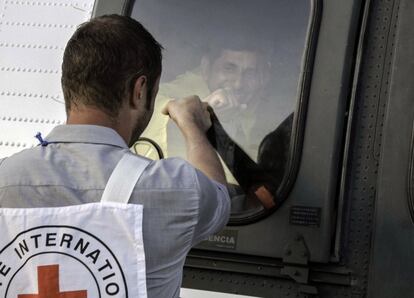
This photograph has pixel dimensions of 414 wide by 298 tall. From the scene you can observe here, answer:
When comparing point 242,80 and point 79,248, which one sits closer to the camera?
point 79,248

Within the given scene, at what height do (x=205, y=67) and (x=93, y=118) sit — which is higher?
(x=205, y=67)

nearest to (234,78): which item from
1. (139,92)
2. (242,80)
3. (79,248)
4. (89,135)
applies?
(242,80)

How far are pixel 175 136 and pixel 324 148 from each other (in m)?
0.62

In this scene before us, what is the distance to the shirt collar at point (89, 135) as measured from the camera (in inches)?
58.3

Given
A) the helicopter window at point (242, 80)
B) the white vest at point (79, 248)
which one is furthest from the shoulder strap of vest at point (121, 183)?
the helicopter window at point (242, 80)

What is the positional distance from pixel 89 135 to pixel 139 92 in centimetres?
17

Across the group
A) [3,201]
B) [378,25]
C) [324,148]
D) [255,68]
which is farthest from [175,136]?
[3,201]

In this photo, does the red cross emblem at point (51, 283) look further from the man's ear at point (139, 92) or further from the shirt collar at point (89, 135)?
the man's ear at point (139, 92)

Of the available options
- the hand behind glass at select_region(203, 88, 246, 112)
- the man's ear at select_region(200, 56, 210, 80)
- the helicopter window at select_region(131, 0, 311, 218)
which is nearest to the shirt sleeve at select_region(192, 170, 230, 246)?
the helicopter window at select_region(131, 0, 311, 218)

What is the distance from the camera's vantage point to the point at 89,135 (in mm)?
1482

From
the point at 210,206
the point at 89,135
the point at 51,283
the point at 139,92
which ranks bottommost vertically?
the point at 51,283

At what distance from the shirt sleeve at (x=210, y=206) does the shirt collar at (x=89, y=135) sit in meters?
0.22

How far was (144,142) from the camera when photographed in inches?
101

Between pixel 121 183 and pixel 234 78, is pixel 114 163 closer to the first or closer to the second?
pixel 121 183
